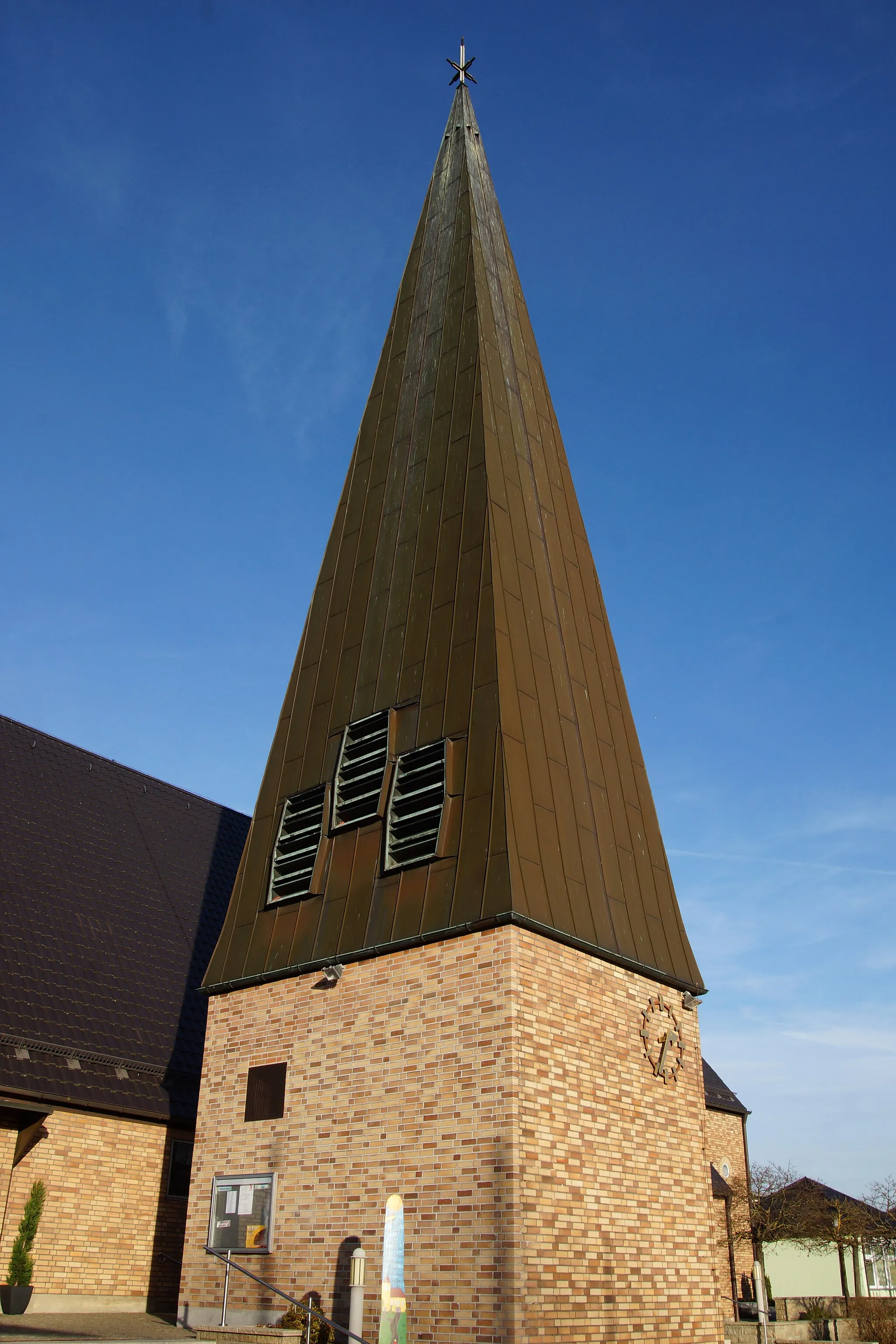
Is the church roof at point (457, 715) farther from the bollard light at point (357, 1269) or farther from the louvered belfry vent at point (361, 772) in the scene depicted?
the bollard light at point (357, 1269)

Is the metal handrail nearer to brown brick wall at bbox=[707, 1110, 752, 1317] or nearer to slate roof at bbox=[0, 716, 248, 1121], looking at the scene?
slate roof at bbox=[0, 716, 248, 1121]

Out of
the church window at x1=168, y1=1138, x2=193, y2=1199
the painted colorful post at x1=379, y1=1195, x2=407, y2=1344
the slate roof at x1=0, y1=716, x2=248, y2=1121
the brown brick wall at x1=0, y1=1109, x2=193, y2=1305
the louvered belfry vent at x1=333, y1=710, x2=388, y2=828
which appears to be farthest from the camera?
the church window at x1=168, y1=1138, x2=193, y2=1199

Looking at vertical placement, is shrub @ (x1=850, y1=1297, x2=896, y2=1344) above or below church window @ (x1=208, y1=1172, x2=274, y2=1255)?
below

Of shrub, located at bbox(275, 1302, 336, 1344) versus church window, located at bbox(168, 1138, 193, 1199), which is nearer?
shrub, located at bbox(275, 1302, 336, 1344)

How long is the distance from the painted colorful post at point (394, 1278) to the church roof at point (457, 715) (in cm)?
271

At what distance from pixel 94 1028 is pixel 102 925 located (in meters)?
2.31

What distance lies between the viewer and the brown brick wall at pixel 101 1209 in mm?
14336

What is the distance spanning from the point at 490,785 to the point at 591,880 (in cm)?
187

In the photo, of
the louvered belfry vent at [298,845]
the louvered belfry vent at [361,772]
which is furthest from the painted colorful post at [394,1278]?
the louvered belfry vent at [361,772]

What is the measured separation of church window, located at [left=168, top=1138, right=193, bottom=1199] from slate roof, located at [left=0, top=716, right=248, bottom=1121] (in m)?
0.52

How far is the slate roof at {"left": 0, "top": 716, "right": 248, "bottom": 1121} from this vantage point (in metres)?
15.5

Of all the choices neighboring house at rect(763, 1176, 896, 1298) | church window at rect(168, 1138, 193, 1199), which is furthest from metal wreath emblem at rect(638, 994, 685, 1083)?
neighboring house at rect(763, 1176, 896, 1298)

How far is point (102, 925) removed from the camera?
59.6ft

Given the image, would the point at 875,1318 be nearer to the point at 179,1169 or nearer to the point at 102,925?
the point at 179,1169
